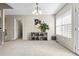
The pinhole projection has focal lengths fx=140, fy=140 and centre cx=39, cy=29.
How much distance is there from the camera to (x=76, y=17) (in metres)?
5.52

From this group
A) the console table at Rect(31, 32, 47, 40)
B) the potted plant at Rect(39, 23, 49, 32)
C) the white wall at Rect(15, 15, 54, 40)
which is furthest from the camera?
the white wall at Rect(15, 15, 54, 40)

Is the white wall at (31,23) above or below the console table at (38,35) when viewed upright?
above

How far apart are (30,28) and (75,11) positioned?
6.93 meters

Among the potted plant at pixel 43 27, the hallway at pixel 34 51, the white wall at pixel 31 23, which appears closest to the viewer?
the hallway at pixel 34 51

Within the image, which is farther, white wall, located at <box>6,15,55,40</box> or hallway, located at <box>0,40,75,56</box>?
white wall, located at <box>6,15,55,40</box>

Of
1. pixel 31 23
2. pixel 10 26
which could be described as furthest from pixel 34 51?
pixel 10 26

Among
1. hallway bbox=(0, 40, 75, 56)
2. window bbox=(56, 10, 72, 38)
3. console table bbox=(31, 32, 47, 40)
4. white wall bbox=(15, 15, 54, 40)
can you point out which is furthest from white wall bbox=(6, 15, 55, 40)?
hallway bbox=(0, 40, 75, 56)

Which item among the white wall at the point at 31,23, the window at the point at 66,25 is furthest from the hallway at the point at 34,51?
the white wall at the point at 31,23

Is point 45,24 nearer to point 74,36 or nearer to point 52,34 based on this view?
point 52,34

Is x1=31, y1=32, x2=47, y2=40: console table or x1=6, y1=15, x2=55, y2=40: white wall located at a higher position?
x1=6, y1=15, x2=55, y2=40: white wall

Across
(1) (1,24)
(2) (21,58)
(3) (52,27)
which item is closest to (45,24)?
(3) (52,27)

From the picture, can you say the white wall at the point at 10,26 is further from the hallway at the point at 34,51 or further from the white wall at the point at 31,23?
the hallway at the point at 34,51

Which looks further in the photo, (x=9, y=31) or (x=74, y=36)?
(x=9, y=31)

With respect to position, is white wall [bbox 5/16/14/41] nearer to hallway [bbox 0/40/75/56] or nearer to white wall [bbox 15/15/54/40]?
white wall [bbox 15/15/54/40]
